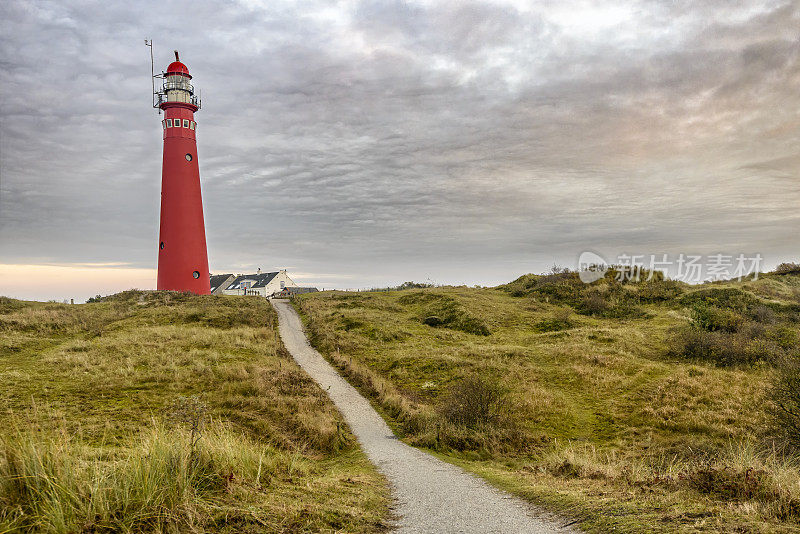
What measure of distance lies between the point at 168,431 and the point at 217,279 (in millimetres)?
71220

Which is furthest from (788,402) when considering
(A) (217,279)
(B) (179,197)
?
(A) (217,279)

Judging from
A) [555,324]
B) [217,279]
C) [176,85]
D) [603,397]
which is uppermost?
[176,85]

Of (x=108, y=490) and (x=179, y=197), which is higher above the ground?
(x=179, y=197)

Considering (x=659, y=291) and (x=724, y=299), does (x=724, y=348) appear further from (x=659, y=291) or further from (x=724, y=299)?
(x=659, y=291)

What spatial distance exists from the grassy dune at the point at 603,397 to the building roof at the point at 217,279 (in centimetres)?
3881

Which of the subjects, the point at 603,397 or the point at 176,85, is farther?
the point at 176,85

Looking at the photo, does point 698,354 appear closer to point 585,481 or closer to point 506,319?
point 506,319

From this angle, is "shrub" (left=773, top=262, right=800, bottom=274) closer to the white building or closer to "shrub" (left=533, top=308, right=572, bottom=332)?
"shrub" (left=533, top=308, right=572, bottom=332)

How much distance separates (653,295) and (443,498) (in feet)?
139

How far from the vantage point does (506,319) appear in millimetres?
37219

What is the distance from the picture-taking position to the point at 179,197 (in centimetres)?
3784

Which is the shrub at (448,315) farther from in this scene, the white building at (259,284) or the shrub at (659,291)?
the white building at (259,284)

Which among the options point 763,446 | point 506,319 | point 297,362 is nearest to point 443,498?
point 763,446

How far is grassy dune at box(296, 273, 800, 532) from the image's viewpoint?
623 centimetres
